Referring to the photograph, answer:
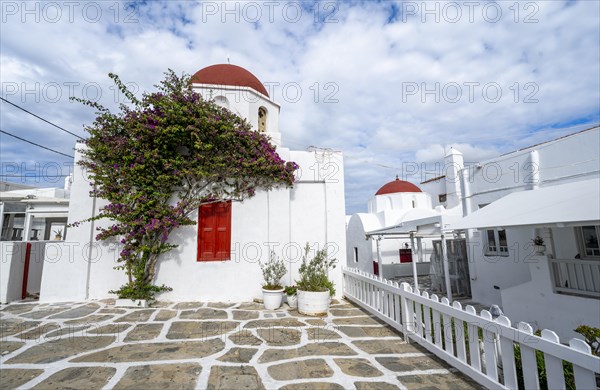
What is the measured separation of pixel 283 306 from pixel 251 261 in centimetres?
148

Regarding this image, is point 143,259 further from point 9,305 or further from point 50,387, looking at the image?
point 50,387

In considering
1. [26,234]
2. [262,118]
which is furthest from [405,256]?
[26,234]

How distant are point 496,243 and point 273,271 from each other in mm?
7733

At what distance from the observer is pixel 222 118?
768cm

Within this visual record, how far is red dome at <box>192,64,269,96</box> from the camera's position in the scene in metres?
10.3

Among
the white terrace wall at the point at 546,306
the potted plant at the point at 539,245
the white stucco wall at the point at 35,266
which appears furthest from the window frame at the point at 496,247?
the white stucco wall at the point at 35,266

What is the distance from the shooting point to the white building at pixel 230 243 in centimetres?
758

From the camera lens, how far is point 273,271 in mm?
7703

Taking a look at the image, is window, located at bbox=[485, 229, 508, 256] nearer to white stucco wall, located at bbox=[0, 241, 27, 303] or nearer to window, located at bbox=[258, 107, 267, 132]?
window, located at bbox=[258, 107, 267, 132]

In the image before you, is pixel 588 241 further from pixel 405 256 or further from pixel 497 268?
pixel 405 256

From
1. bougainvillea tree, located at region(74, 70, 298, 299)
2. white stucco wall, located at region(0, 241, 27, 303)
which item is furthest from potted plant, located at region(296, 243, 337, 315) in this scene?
white stucco wall, located at region(0, 241, 27, 303)

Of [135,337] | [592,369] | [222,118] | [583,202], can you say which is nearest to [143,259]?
[135,337]

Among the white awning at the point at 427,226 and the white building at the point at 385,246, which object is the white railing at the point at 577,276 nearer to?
the white awning at the point at 427,226

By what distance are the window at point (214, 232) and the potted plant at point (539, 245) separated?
317 inches
